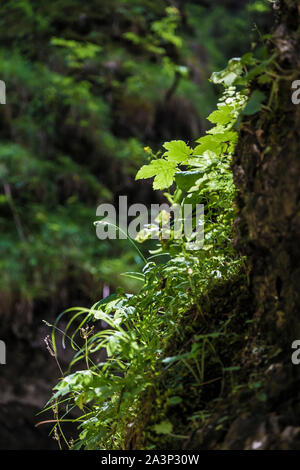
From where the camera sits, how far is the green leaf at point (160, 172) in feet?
3.92

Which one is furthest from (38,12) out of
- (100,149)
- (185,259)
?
(185,259)

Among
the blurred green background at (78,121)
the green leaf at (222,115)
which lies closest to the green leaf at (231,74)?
the green leaf at (222,115)

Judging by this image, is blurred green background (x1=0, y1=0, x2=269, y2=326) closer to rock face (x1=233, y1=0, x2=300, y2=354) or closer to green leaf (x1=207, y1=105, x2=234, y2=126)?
green leaf (x1=207, y1=105, x2=234, y2=126)

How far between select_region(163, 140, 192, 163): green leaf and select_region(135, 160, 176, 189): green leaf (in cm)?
3

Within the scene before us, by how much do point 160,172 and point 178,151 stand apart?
Answer: 0.09 meters

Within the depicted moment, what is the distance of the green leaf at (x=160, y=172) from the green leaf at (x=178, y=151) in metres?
0.03

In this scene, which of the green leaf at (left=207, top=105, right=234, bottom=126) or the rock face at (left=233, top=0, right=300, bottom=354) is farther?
the green leaf at (left=207, top=105, right=234, bottom=126)

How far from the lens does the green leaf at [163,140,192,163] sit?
3.84 feet

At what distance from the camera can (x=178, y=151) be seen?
1.17m

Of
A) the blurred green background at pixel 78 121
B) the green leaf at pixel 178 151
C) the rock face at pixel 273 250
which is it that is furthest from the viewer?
the blurred green background at pixel 78 121

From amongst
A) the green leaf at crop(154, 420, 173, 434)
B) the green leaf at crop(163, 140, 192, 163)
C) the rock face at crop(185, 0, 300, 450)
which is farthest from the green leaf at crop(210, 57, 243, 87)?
the green leaf at crop(154, 420, 173, 434)

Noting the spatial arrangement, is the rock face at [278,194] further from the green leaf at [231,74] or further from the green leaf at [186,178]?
the green leaf at [186,178]

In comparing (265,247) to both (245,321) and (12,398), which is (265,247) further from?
(12,398)

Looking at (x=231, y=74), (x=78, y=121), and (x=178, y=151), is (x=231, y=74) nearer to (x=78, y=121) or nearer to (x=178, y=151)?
(x=178, y=151)
